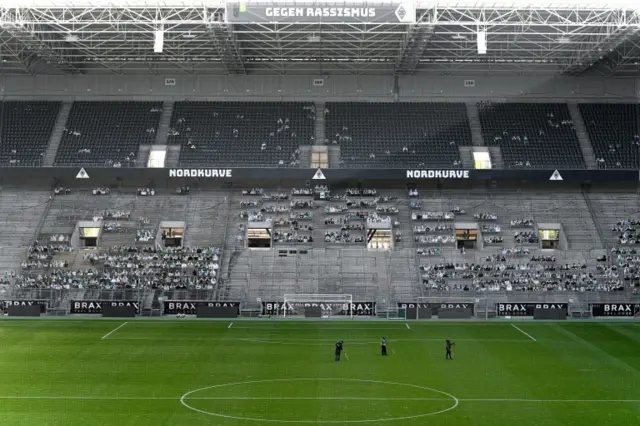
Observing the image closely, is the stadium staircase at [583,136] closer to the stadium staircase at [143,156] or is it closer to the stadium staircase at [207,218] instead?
the stadium staircase at [207,218]

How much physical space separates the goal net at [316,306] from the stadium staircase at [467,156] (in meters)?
18.2

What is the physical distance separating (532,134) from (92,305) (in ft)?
119

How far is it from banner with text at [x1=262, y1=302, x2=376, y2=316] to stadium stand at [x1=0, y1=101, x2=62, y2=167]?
2440cm

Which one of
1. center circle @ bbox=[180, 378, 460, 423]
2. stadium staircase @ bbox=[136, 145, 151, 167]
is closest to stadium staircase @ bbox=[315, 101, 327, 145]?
stadium staircase @ bbox=[136, 145, 151, 167]

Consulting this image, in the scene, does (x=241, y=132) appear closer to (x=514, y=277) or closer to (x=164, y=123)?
(x=164, y=123)

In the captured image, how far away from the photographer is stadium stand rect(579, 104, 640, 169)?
65.8 m

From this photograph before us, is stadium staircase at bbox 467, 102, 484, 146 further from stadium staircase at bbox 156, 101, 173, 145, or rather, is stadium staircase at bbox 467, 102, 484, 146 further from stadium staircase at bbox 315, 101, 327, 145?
stadium staircase at bbox 156, 101, 173, 145

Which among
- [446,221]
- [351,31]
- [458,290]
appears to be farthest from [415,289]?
[351,31]

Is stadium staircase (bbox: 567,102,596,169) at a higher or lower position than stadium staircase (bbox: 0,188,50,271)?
higher

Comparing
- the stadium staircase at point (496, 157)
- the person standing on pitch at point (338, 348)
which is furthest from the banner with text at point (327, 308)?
the stadium staircase at point (496, 157)

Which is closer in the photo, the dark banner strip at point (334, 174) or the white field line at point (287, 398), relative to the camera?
the white field line at point (287, 398)

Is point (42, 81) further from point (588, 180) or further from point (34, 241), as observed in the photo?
point (588, 180)

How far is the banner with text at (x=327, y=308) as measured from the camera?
5197 centimetres

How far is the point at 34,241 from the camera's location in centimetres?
5978
